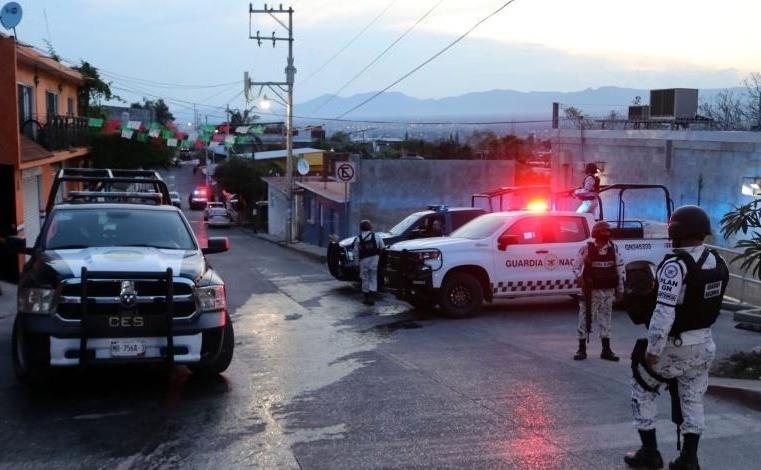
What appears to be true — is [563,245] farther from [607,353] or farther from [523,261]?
[607,353]

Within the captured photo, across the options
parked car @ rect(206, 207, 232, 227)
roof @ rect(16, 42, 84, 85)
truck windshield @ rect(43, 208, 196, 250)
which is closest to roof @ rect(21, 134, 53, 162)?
roof @ rect(16, 42, 84, 85)

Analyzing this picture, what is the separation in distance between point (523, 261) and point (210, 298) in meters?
6.96

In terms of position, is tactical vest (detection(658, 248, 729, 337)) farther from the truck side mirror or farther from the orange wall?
the orange wall

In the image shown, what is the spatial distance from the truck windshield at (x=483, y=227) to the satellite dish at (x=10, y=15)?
14.7m

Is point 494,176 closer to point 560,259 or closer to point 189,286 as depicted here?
point 560,259

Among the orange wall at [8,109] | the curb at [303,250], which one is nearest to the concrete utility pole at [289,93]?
the curb at [303,250]

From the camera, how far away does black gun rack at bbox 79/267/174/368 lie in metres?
7.15

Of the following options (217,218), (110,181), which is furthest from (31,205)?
(217,218)

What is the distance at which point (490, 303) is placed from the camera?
1481 centimetres

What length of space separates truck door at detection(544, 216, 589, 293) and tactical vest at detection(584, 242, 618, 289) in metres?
3.96

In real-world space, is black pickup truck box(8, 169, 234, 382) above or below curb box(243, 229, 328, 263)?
above

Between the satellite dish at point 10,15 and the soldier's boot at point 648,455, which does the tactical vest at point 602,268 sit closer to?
the soldier's boot at point 648,455

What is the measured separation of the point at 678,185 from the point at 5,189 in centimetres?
1636

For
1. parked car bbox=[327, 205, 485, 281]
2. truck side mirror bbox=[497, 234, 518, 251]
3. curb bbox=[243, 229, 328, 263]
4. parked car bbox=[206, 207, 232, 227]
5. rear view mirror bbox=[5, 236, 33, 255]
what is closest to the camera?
rear view mirror bbox=[5, 236, 33, 255]
